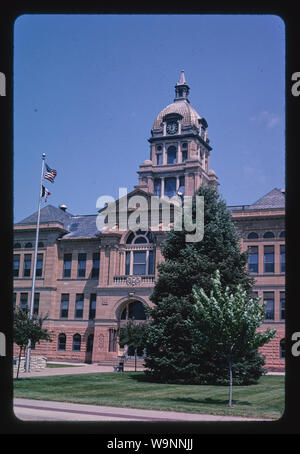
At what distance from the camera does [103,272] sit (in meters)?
44.1

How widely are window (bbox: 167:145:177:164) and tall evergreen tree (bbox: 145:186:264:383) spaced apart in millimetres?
31918

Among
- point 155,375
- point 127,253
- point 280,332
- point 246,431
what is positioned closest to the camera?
point 246,431

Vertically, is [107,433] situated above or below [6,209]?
below

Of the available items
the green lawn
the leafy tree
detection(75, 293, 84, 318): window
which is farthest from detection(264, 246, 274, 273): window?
the green lawn

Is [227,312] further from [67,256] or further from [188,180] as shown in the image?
[188,180]

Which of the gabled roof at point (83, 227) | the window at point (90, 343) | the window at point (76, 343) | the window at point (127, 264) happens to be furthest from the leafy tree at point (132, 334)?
the gabled roof at point (83, 227)

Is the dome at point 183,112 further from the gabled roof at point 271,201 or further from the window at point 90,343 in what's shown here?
the window at point 90,343

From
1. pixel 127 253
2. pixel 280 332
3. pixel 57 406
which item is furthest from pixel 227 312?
pixel 127 253

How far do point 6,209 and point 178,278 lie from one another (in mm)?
22306

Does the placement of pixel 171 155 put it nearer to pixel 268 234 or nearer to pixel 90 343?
pixel 268 234

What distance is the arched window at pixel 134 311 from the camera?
43.2 m

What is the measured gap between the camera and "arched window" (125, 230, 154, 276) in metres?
43.2

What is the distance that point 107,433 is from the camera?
5.51 m

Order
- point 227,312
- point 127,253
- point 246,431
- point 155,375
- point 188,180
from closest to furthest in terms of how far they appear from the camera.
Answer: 1. point 246,431
2. point 227,312
3. point 155,375
4. point 127,253
5. point 188,180
